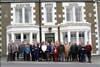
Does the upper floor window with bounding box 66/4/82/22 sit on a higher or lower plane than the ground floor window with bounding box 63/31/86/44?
higher

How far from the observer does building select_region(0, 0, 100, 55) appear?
3114 centimetres

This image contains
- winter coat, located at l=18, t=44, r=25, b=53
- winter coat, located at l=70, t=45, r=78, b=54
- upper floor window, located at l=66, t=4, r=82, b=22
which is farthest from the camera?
upper floor window, located at l=66, t=4, r=82, b=22

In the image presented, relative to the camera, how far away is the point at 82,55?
23781 mm

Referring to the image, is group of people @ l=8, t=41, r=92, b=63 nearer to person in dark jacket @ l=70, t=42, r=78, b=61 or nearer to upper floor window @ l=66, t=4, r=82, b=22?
person in dark jacket @ l=70, t=42, r=78, b=61

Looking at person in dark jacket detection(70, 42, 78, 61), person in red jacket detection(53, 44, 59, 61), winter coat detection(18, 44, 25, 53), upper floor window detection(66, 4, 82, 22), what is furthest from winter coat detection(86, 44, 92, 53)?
upper floor window detection(66, 4, 82, 22)

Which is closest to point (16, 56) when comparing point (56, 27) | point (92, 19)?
point (56, 27)

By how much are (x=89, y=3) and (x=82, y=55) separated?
32.2 feet

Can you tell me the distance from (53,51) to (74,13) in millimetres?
8561

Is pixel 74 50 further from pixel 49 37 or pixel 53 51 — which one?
pixel 49 37

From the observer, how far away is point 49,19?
104ft

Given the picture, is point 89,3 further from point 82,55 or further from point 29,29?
point 82,55

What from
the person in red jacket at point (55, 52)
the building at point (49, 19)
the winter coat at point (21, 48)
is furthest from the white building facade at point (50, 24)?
the person in red jacket at point (55, 52)

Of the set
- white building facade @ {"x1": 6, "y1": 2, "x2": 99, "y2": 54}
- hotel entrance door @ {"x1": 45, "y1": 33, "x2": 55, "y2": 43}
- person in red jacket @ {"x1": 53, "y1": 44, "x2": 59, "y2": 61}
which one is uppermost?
white building facade @ {"x1": 6, "y1": 2, "x2": 99, "y2": 54}

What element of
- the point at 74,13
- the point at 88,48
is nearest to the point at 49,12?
the point at 74,13
